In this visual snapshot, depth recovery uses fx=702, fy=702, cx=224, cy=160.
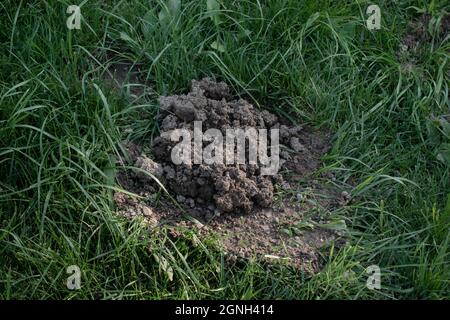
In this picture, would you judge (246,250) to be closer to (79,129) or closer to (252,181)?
(252,181)

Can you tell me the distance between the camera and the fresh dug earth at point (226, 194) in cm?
293

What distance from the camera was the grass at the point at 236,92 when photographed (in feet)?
9.16

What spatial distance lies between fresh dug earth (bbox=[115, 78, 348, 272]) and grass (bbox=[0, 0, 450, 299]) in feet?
0.26

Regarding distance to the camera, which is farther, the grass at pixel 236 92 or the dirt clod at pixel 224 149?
the dirt clod at pixel 224 149

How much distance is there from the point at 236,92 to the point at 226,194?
24.7 inches

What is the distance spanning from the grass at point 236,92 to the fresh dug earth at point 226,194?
0.26ft

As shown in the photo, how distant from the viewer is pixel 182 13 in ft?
11.4

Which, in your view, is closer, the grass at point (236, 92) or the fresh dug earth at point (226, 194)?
the grass at point (236, 92)

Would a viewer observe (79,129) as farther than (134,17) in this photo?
No

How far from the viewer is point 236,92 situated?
3.37m

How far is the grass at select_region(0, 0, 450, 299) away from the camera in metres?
2.79

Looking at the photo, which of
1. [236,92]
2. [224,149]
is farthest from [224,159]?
[236,92]
